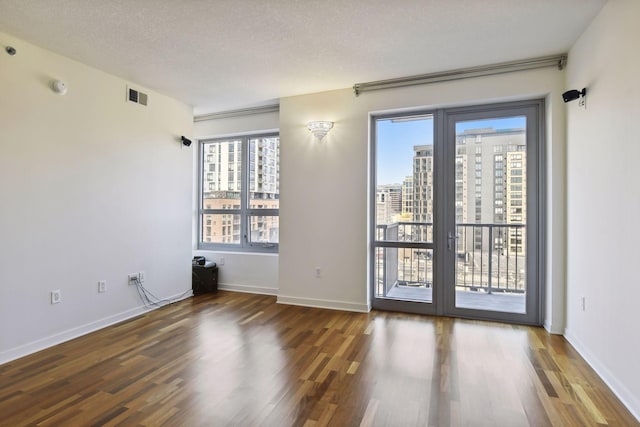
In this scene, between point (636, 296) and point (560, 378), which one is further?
point (560, 378)

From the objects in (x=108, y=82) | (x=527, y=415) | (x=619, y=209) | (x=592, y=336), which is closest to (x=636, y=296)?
(x=619, y=209)

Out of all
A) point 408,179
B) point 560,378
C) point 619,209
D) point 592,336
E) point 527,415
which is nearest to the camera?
point 527,415

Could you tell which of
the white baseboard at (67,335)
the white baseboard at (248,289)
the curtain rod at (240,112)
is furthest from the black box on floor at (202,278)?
the curtain rod at (240,112)

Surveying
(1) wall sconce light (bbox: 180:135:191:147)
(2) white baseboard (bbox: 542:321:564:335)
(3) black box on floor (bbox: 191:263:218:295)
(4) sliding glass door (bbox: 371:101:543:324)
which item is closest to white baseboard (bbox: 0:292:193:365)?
(3) black box on floor (bbox: 191:263:218:295)

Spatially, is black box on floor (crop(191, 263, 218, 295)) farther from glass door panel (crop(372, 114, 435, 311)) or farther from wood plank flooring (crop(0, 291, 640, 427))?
glass door panel (crop(372, 114, 435, 311))

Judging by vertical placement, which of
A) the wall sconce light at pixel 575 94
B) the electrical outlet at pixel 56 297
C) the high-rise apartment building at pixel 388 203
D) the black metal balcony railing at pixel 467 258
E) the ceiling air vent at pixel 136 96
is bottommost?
the electrical outlet at pixel 56 297

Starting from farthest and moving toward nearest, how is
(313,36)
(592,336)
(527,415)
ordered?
(313,36), (592,336), (527,415)

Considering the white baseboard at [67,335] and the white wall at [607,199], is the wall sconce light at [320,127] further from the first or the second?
the white baseboard at [67,335]

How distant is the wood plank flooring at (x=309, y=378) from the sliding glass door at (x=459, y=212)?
0.39 m

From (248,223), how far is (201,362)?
273 centimetres

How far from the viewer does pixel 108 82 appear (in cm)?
347

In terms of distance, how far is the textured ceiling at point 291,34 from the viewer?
7.65 feet

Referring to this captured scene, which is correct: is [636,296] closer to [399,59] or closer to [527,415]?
[527,415]

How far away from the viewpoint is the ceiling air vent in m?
3.70
